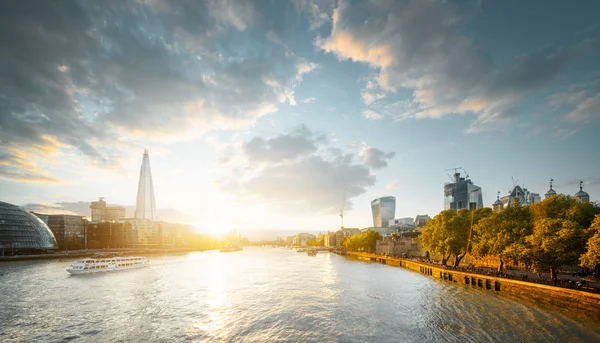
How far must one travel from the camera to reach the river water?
3475 cm

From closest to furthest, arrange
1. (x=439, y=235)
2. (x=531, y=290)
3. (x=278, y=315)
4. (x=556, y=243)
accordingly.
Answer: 1. (x=278, y=315)
2. (x=556, y=243)
3. (x=531, y=290)
4. (x=439, y=235)

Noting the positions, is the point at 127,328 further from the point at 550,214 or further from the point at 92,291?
the point at 550,214

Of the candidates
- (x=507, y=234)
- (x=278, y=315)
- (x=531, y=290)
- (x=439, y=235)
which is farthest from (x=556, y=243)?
(x=278, y=315)

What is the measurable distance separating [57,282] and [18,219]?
122855 mm

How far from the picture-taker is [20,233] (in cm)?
15588

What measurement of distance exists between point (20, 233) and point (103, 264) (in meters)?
96.5

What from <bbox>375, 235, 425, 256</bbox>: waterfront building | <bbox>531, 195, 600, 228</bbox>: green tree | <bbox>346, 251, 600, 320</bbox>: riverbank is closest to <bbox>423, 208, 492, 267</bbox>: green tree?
<bbox>346, 251, 600, 320</bbox>: riverbank

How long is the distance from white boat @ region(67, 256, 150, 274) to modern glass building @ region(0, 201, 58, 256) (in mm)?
78654

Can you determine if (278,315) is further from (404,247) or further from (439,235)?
(404,247)

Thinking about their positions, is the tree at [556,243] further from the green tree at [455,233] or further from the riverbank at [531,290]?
the green tree at [455,233]

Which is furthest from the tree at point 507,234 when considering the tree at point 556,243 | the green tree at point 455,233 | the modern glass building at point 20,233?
the modern glass building at point 20,233

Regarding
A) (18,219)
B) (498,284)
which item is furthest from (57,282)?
(18,219)

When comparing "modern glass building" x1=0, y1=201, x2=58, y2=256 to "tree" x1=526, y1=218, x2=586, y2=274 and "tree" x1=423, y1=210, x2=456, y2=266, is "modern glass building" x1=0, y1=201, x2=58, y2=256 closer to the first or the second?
"tree" x1=423, y1=210, x2=456, y2=266

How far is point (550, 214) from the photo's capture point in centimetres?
5538
